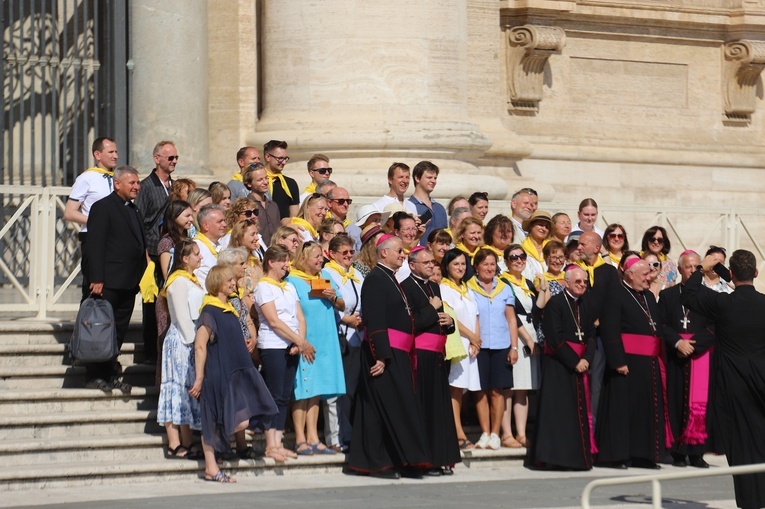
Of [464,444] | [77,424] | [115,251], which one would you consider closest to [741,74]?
Result: [464,444]

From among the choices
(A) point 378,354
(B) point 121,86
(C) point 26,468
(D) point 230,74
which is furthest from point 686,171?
(C) point 26,468

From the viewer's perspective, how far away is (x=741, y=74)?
1978 centimetres

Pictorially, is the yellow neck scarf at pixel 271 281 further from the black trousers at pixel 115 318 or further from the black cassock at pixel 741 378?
the black cassock at pixel 741 378

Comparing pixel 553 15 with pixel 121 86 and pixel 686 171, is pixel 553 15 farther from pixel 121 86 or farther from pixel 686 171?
pixel 121 86

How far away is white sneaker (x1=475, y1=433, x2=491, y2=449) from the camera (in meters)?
13.1

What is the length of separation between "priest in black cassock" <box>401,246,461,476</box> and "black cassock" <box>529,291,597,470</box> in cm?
85

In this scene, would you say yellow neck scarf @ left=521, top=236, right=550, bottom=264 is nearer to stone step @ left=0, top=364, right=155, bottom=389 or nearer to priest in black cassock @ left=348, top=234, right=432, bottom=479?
priest in black cassock @ left=348, top=234, right=432, bottom=479

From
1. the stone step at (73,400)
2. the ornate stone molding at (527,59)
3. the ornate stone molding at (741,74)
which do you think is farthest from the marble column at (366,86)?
the ornate stone molding at (741,74)

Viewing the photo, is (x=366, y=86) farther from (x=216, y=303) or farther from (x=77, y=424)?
(x=77, y=424)

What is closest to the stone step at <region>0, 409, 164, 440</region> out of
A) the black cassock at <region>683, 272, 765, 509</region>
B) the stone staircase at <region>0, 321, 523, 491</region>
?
the stone staircase at <region>0, 321, 523, 491</region>

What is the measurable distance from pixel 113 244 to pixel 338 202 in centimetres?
192

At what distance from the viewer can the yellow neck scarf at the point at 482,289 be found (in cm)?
1346

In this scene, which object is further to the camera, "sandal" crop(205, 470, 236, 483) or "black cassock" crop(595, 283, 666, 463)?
"black cassock" crop(595, 283, 666, 463)

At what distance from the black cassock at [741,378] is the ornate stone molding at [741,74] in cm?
868
